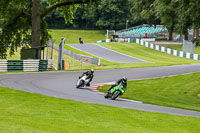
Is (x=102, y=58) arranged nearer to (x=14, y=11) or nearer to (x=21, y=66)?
(x=14, y=11)

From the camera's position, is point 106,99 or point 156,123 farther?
point 106,99

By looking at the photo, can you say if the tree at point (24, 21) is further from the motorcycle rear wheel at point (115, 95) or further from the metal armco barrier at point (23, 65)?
the motorcycle rear wheel at point (115, 95)

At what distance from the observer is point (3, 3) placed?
33906 mm

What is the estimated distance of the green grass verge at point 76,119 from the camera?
963 cm

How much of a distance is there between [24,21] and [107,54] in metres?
19.3

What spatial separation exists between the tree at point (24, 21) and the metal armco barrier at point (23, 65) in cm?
469

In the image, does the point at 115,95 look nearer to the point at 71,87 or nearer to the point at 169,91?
the point at 71,87

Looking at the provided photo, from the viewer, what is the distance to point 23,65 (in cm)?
3023

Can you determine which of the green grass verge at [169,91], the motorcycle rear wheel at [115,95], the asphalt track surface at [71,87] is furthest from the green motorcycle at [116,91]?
the green grass verge at [169,91]

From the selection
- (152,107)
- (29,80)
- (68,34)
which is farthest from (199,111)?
(68,34)

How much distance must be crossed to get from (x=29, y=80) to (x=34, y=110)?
11.4 metres

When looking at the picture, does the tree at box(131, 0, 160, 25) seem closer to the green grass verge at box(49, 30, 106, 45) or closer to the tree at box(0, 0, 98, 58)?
the green grass verge at box(49, 30, 106, 45)

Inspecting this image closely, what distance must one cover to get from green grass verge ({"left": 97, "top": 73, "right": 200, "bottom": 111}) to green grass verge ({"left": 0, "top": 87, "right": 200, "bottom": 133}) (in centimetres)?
434

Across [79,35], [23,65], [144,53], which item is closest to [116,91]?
[23,65]
